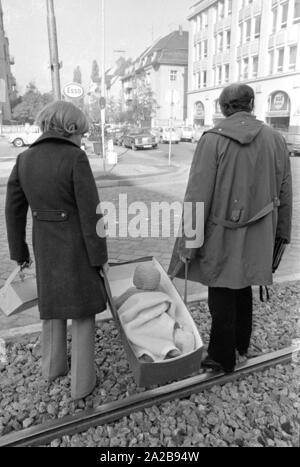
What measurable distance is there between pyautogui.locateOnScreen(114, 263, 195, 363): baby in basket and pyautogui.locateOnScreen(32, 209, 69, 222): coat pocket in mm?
639

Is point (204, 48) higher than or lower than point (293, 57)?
higher

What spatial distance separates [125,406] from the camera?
251 cm

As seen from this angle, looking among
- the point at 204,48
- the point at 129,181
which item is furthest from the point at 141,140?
the point at 204,48

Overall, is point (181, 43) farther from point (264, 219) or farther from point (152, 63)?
point (264, 219)

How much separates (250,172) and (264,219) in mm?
323

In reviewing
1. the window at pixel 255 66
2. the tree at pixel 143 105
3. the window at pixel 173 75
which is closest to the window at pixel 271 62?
the window at pixel 255 66

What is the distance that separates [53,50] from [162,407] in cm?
926

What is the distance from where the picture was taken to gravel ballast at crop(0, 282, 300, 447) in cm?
231

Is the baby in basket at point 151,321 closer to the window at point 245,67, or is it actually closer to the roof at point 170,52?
the window at point 245,67

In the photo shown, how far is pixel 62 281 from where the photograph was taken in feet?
7.63

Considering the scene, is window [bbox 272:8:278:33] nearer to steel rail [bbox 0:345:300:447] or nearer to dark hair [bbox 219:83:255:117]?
dark hair [bbox 219:83:255:117]

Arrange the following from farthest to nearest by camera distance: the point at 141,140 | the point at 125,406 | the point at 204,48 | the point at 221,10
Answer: the point at 204,48 < the point at 221,10 < the point at 141,140 < the point at 125,406

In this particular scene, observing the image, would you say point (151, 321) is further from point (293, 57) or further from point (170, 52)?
point (170, 52)

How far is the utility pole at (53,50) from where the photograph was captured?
29.3ft
